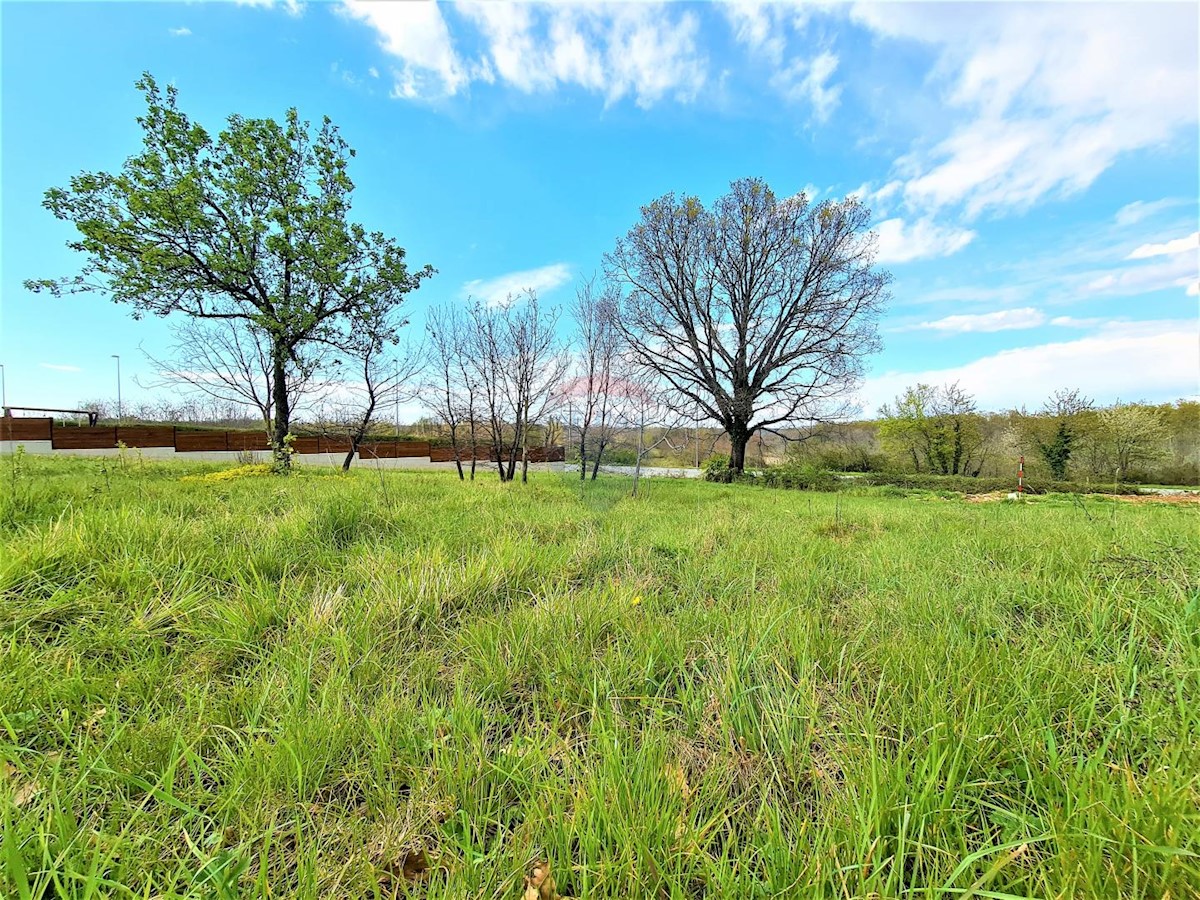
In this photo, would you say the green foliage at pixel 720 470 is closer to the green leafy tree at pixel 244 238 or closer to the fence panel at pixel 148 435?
the green leafy tree at pixel 244 238

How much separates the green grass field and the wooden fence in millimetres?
10262

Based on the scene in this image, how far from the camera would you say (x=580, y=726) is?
146cm

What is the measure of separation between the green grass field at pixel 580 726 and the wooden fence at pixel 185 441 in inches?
404

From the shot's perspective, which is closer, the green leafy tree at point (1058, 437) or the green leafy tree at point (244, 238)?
the green leafy tree at point (244, 238)

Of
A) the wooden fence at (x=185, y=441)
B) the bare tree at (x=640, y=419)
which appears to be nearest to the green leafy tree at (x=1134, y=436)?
the bare tree at (x=640, y=419)

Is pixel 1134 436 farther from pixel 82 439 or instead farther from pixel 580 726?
pixel 82 439

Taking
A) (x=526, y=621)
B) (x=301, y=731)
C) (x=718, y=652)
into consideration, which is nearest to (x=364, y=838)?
(x=301, y=731)

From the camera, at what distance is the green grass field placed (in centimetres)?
95

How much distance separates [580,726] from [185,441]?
78.9 ft

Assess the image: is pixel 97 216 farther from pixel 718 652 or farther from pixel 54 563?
pixel 718 652

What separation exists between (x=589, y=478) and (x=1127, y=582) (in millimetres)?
8284

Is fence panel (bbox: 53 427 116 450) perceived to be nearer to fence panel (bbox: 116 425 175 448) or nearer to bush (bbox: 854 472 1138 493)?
fence panel (bbox: 116 425 175 448)

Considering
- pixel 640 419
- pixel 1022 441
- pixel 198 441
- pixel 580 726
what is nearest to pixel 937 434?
pixel 1022 441

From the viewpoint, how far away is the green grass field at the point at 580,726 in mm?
946
